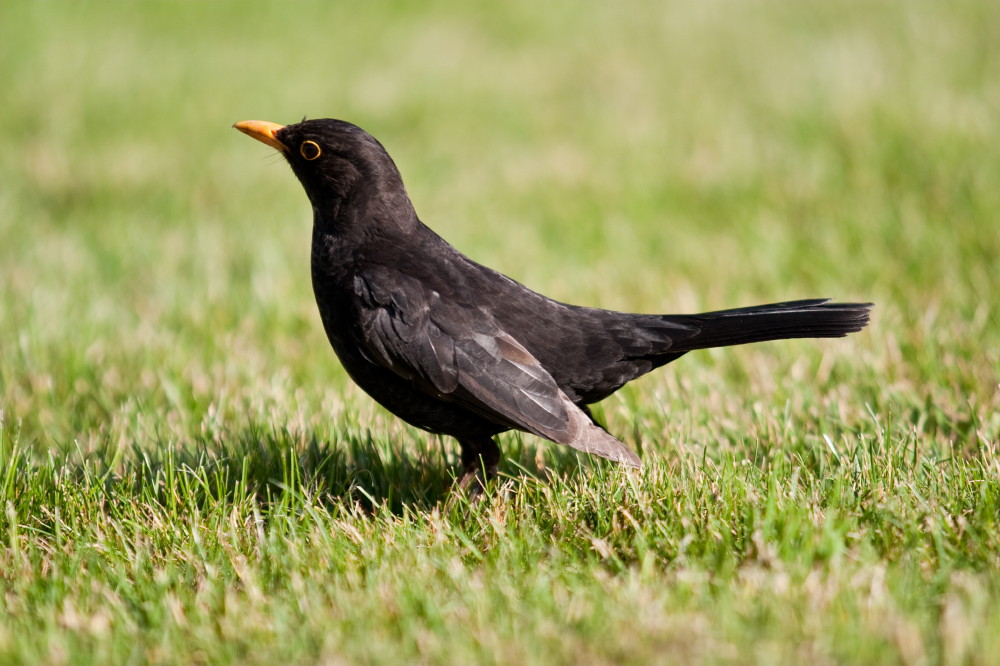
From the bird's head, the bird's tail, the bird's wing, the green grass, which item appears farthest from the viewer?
the bird's head

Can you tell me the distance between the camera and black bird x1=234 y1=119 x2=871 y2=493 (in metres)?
3.41

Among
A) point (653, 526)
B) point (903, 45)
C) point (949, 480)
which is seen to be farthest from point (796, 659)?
point (903, 45)

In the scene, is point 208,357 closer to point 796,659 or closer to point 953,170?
point 796,659

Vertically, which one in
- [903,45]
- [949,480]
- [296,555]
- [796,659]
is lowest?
[296,555]

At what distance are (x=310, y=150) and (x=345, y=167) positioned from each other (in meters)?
0.17

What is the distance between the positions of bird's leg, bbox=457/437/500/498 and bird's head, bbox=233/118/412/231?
3.21ft

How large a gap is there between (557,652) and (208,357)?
3.21 m

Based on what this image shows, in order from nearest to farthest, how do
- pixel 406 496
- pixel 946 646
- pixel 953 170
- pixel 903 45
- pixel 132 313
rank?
pixel 946 646, pixel 406 496, pixel 132 313, pixel 953 170, pixel 903 45

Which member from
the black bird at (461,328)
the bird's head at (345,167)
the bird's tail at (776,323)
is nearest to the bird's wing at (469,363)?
the black bird at (461,328)

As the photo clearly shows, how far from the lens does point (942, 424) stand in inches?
156

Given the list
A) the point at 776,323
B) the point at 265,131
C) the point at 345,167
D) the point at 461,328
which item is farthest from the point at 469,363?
the point at 265,131

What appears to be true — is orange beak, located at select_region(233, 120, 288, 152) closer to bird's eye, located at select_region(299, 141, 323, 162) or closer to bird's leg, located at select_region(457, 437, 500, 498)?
bird's eye, located at select_region(299, 141, 323, 162)

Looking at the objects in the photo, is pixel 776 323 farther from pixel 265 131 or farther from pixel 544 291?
pixel 544 291

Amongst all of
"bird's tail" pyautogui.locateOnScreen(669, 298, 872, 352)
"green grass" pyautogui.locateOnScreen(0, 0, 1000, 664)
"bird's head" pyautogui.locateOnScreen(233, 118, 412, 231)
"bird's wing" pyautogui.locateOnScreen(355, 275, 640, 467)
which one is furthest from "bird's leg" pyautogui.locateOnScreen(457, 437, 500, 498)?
"bird's head" pyautogui.locateOnScreen(233, 118, 412, 231)
